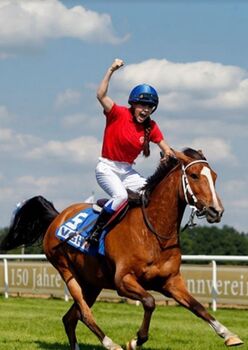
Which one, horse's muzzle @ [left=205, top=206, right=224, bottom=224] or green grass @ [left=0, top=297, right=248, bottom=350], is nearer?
horse's muzzle @ [left=205, top=206, right=224, bottom=224]

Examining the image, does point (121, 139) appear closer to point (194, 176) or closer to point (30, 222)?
point (194, 176)

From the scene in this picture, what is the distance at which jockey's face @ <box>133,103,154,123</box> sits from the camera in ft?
30.2

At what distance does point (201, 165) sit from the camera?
28.7 feet

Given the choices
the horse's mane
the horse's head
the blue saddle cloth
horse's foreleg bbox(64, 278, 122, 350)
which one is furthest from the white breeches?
horse's foreleg bbox(64, 278, 122, 350)

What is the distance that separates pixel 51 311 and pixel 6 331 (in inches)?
179

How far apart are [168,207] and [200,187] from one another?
561 millimetres

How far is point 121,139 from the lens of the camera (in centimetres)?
923

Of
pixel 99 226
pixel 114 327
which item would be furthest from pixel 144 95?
pixel 114 327

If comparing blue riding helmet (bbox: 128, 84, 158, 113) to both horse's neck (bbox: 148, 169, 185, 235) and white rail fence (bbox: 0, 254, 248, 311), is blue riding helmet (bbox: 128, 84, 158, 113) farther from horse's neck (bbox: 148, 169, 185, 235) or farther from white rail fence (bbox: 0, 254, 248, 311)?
white rail fence (bbox: 0, 254, 248, 311)

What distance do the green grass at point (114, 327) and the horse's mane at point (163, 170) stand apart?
81.7 inches

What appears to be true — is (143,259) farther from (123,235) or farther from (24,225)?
(24,225)

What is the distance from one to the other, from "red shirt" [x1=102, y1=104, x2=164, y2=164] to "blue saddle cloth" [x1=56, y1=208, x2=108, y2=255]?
2.95 feet

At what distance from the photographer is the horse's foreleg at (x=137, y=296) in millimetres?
8688

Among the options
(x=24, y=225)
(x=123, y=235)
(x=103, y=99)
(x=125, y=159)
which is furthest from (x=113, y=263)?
(x=24, y=225)
